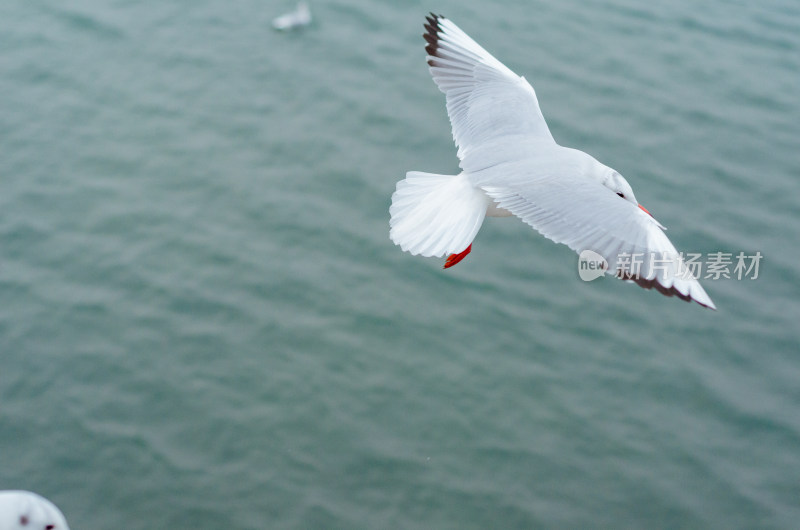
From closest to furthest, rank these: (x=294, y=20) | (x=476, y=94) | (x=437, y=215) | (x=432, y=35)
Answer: (x=437, y=215) → (x=476, y=94) → (x=432, y=35) → (x=294, y=20)

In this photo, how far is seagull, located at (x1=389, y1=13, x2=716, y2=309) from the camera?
9.79 ft

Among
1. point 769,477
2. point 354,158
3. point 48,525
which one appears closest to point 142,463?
point 48,525

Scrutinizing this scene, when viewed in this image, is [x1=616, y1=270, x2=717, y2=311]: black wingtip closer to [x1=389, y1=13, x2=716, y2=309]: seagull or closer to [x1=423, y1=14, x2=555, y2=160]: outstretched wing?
[x1=389, y1=13, x2=716, y2=309]: seagull

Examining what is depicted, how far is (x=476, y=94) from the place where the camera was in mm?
3945

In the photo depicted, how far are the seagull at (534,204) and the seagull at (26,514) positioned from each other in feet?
4.96

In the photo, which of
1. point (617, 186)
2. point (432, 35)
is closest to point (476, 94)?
point (432, 35)

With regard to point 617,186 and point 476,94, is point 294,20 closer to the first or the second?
point 476,94

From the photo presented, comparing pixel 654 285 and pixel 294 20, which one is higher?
pixel 654 285

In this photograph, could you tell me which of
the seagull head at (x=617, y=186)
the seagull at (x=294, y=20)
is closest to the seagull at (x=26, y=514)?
the seagull head at (x=617, y=186)

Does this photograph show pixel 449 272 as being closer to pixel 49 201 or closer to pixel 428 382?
pixel 428 382

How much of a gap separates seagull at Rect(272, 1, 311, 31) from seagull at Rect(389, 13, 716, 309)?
415 centimetres

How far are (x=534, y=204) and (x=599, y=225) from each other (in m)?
0.25

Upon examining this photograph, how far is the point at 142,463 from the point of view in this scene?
478 cm

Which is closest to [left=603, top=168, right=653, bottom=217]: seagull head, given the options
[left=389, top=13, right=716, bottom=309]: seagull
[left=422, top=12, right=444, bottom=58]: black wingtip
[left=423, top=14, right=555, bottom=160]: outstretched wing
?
[left=389, top=13, right=716, bottom=309]: seagull
